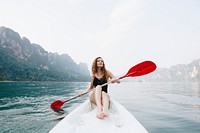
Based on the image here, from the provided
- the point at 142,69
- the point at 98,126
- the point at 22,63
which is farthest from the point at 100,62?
the point at 22,63

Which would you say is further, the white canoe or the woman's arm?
the woman's arm

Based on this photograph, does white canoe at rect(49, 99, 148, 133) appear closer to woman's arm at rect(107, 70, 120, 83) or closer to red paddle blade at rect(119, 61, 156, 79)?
woman's arm at rect(107, 70, 120, 83)

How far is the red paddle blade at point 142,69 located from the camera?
6.60 meters

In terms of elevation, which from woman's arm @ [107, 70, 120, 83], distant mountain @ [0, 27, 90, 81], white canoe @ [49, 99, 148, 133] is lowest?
white canoe @ [49, 99, 148, 133]

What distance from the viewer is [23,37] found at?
643 ft

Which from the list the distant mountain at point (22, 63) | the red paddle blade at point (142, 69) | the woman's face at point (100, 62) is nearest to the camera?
the woman's face at point (100, 62)

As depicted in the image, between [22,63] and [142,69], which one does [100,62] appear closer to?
[142,69]

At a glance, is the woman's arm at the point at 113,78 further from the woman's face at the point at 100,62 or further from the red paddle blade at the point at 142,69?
the red paddle blade at the point at 142,69

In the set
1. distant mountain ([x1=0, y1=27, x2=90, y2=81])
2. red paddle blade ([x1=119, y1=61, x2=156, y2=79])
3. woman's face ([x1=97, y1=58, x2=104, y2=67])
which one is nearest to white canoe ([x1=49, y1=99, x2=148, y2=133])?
woman's face ([x1=97, y1=58, x2=104, y2=67])

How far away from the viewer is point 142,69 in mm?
6684

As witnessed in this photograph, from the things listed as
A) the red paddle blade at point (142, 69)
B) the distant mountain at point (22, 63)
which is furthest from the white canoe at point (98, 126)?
the distant mountain at point (22, 63)

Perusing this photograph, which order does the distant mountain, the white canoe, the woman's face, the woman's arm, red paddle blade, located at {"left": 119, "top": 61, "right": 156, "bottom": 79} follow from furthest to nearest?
the distant mountain, red paddle blade, located at {"left": 119, "top": 61, "right": 156, "bottom": 79}, the woman's arm, the woman's face, the white canoe

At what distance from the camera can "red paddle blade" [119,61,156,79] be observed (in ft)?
21.6

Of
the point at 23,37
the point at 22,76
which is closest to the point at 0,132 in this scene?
the point at 22,76
